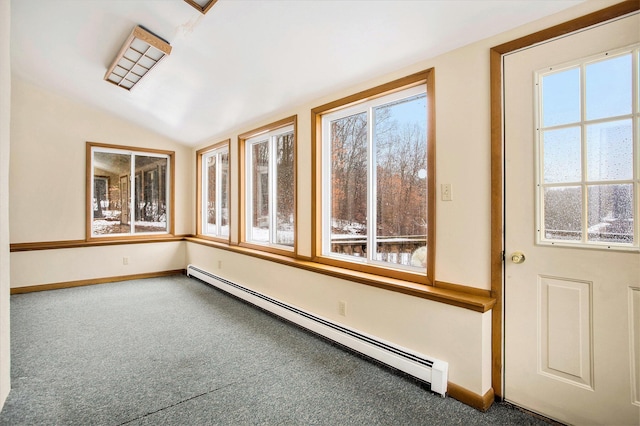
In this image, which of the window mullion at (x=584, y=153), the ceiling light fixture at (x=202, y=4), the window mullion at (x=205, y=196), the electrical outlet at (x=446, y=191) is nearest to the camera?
the window mullion at (x=584, y=153)

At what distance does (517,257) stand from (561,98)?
0.91 meters

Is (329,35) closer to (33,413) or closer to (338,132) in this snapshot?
(338,132)

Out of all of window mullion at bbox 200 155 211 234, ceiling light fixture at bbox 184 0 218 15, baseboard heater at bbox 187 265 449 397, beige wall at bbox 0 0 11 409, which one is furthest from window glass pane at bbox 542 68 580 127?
window mullion at bbox 200 155 211 234

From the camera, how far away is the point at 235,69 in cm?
299

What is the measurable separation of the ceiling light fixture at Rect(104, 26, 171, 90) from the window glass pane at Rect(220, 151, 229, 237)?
1.60 m

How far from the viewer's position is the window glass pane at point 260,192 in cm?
412

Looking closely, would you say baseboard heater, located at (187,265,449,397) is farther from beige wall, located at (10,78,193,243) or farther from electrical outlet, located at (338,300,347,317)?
beige wall, located at (10,78,193,243)

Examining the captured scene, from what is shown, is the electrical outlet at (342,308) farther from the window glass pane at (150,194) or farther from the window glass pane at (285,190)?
the window glass pane at (150,194)

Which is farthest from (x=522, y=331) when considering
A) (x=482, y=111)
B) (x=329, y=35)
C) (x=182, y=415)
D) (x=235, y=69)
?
(x=235, y=69)

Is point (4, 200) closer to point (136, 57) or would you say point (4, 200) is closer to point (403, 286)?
point (136, 57)

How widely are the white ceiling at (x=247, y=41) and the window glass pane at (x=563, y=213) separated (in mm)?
966

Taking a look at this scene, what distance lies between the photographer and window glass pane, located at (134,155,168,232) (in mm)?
5441

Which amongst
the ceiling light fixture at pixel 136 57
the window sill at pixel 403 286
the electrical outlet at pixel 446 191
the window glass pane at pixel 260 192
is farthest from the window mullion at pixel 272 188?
the electrical outlet at pixel 446 191

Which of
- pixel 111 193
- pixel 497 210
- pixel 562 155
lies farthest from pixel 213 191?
pixel 562 155
